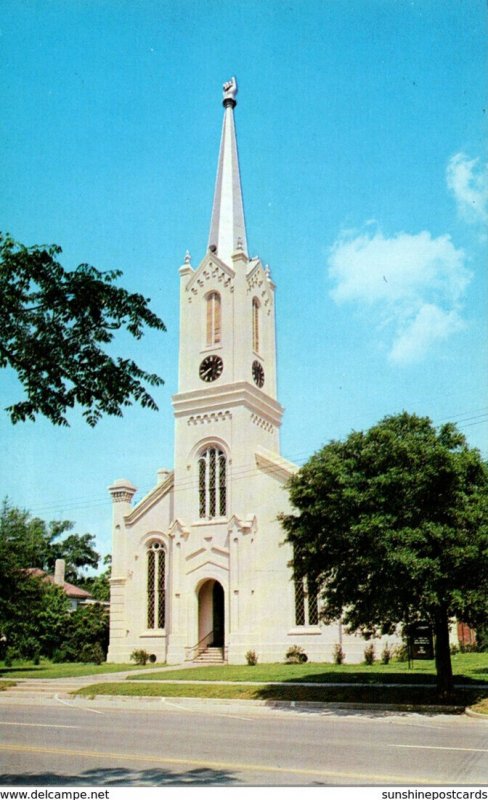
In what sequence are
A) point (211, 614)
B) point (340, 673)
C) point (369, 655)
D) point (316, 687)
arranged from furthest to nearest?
1. point (211, 614)
2. point (369, 655)
3. point (340, 673)
4. point (316, 687)

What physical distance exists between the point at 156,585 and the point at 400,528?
75.2 feet

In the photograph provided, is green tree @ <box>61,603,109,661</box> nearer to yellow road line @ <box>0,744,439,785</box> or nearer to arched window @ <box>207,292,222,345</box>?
arched window @ <box>207,292,222,345</box>

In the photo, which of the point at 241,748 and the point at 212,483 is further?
the point at 212,483

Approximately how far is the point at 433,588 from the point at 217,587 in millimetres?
21779

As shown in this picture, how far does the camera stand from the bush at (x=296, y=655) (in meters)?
33.7

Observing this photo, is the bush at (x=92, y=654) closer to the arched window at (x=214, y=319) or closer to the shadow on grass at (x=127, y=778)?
the arched window at (x=214, y=319)

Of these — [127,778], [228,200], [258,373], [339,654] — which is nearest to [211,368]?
[258,373]

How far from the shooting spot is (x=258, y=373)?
4059 centimetres

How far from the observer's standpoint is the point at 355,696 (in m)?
20.2

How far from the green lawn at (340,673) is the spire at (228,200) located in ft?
71.9

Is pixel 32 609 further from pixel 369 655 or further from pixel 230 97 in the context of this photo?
pixel 230 97

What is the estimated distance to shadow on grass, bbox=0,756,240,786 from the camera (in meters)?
9.38

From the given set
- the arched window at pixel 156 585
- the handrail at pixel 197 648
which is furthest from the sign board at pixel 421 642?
the arched window at pixel 156 585

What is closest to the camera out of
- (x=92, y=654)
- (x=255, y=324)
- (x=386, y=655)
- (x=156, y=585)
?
(x=386, y=655)
